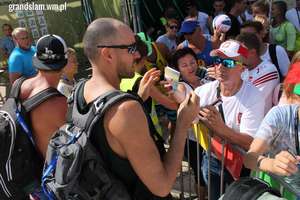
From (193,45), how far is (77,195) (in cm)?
312

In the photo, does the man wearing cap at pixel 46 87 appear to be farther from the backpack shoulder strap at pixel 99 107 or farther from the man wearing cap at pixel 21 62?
the man wearing cap at pixel 21 62

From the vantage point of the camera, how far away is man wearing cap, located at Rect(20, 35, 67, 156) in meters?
2.53

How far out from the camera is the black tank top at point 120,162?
193cm

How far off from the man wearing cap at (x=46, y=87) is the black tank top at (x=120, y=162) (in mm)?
473

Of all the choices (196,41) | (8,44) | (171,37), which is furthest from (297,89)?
(8,44)

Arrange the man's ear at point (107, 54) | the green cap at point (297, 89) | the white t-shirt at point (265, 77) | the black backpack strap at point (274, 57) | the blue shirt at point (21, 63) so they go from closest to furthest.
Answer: the man's ear at point (107, 54), the green cap at point (297, 89), the white t-shirt at point (265, 77), the black backpack strap at point (274, 57), the blue shirt at point (21, 63)

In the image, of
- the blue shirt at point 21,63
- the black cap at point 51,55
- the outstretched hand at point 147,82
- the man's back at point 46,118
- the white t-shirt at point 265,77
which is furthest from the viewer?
the blue shirt at point 21,63

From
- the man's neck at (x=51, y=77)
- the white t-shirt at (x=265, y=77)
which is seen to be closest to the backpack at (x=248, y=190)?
the man's neck at (x=51, y=77)

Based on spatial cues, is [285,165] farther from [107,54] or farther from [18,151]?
[18,151]

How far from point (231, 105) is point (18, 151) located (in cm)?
145

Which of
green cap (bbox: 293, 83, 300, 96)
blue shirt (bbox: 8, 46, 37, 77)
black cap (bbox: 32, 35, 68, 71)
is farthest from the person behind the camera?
blue shirt (bbox: 8, 46, 37, 77)

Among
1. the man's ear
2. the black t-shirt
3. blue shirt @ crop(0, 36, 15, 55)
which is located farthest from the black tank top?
blue shirt @ crop(0, 36, 15, 55)

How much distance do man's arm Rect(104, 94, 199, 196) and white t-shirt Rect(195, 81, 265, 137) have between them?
0.86 m

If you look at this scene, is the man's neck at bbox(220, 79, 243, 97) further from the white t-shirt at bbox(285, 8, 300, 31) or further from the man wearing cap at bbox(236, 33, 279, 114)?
the white t-shirt at bbox(285, 8, 300, 31)
